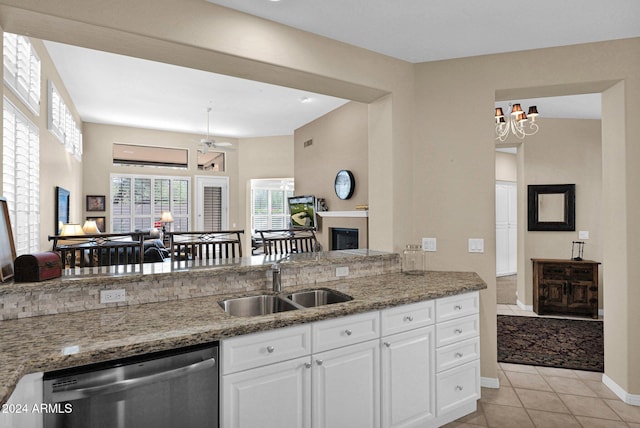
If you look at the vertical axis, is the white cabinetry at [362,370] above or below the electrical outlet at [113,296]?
below

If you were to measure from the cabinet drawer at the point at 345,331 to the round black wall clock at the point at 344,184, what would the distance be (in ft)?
11.3

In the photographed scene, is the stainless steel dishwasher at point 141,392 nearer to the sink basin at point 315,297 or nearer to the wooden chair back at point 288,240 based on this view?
the sink basin at point 315,297

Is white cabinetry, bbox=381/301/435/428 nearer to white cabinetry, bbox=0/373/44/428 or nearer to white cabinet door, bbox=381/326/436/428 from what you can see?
white cabinet door, bbox=381/326/436/428

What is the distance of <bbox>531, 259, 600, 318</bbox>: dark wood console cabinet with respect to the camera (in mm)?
4715

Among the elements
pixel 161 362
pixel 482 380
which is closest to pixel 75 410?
pixel 161 362

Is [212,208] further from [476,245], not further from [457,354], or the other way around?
[457,354]

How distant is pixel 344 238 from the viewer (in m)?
5.67

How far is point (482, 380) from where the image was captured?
2.97 metres

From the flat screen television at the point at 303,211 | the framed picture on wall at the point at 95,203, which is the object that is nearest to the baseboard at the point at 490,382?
the flat screen television at the point at 303,211

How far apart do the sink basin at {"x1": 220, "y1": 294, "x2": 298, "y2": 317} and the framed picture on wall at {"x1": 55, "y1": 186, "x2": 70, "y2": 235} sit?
160 inches

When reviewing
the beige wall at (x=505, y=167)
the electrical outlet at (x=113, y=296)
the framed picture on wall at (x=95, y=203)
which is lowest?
the electrical outlet at (x=113, y=296)

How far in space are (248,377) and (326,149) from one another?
4.98 m

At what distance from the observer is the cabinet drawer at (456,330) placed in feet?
7.74

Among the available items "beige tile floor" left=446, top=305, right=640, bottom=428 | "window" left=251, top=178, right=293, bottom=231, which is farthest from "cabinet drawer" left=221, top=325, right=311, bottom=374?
"window" left=251, top=178, right=293, bottom=231
